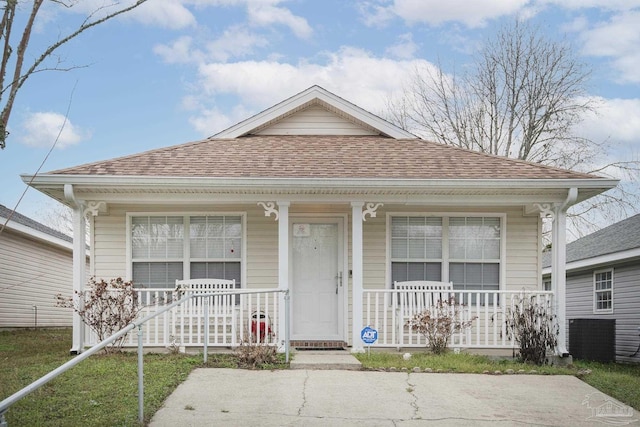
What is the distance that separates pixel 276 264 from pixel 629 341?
963 cm

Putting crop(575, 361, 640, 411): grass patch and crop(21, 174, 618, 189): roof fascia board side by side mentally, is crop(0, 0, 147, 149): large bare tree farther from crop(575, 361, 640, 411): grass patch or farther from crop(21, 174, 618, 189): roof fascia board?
crop(575, 361, 640, 411): grass patch

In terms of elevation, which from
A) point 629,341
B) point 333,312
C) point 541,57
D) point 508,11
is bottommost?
point 629,341

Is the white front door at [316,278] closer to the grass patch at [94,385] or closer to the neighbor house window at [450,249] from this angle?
the neighbor house window at [450,249]

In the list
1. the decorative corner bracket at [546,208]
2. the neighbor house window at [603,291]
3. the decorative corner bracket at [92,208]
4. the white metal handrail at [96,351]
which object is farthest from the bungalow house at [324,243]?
the neighbor house window at [603,291]

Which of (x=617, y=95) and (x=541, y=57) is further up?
(x=541, y=57)

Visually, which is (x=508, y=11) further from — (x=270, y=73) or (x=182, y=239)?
(x=182, y=239)

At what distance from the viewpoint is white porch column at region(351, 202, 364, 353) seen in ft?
36.7

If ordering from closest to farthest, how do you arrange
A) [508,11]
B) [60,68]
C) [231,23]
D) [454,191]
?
1. [60,68]
2. [454,191]
3. [231,23]
4. [508,11]

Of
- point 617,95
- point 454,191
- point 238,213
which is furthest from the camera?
point 617,95

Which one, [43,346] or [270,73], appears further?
[270,73]

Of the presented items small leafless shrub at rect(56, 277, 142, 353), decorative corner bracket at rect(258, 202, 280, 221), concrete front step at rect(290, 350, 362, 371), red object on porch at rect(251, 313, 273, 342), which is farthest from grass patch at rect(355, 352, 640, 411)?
small leafless shrub at rect(56, 277, 142, 353)

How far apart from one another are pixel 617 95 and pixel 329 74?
10.3 meters

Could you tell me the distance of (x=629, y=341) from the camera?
17297mm

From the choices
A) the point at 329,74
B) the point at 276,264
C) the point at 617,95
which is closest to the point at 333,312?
the point at 276,264
